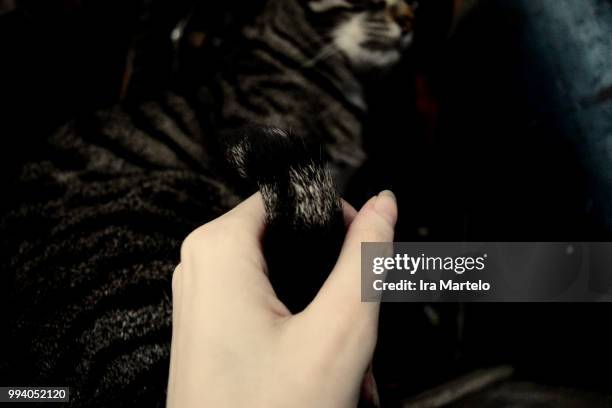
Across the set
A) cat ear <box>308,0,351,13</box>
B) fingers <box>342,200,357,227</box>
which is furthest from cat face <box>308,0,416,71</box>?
fingers <box>342,200,357,227</box>

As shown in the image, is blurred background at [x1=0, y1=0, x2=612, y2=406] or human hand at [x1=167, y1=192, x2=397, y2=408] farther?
blurred background at [x1=0, y1=0, x2=612, y2=406]

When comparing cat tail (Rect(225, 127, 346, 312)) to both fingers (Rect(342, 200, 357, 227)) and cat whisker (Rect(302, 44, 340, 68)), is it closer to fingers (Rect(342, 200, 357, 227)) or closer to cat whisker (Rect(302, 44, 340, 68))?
fingers (Rect(342, 200, 357, 227))

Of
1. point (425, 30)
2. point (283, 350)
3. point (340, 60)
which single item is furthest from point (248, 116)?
point (283, 350)

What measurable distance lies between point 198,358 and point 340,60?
882mm

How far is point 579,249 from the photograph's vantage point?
646 mm

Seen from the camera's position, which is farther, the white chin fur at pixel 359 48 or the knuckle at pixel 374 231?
the white chin fur at pixel 359 48

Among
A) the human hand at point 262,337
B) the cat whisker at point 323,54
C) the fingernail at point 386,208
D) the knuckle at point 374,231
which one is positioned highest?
the cat whisker at point 323,54

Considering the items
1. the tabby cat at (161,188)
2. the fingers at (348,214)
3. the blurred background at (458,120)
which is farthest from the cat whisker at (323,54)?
the fingers at (348,214)

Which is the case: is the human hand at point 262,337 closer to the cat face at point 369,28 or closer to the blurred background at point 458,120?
the blurred background at point 458,120

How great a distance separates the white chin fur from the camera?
1.03 metres

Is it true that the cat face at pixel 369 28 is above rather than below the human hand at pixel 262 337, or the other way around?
above

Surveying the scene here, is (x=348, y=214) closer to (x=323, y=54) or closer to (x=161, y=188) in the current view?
(x=161, y=188)

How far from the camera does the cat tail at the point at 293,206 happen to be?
394 mm

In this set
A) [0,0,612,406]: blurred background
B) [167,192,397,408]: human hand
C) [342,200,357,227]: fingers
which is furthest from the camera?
[0,0,612,406]: blurred background
